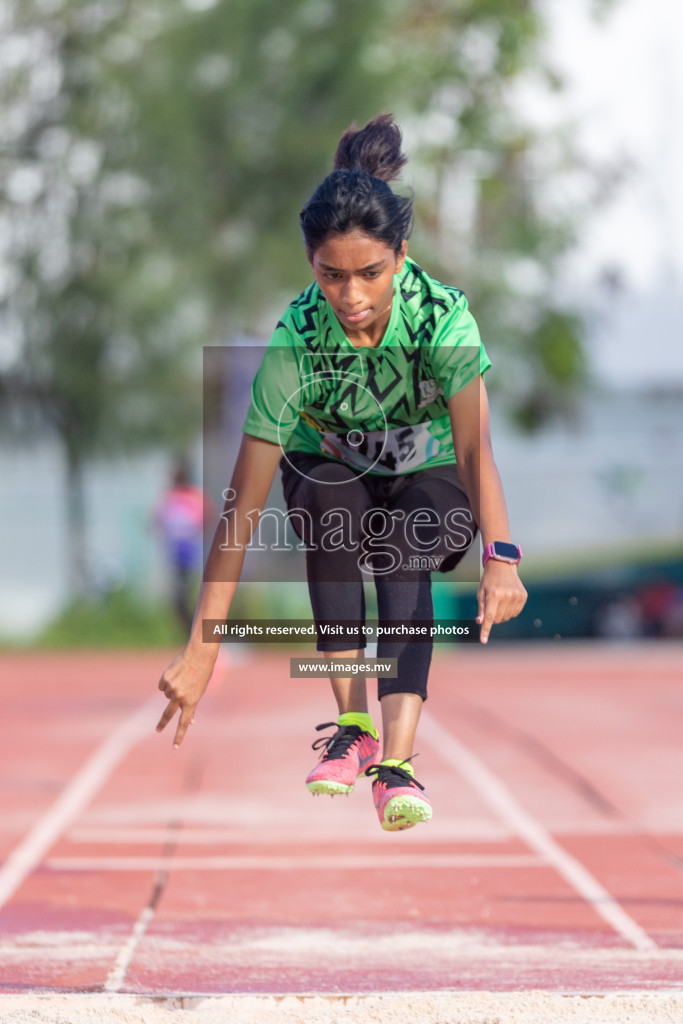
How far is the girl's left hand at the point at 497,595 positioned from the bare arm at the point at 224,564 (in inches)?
27.1

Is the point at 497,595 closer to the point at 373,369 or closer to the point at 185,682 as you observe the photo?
the point at 373,369

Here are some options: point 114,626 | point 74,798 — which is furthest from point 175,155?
point 74,798

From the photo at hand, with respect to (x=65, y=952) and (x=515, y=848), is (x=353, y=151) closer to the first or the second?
(x=65, y=952)

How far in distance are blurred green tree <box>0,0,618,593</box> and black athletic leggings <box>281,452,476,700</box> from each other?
14.6m

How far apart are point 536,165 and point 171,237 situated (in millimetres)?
6478

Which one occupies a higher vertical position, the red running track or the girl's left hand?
the girl's left hand

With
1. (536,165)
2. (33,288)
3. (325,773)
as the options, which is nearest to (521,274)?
(536,165)

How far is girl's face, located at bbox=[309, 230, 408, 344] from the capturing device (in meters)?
3.77

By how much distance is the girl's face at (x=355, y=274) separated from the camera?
377 centimetres

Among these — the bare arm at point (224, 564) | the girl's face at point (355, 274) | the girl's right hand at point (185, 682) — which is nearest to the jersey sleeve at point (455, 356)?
the girl's face at point (355, 274)

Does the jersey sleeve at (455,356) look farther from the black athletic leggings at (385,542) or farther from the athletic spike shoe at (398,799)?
the athletic spike shoe at (398,799)

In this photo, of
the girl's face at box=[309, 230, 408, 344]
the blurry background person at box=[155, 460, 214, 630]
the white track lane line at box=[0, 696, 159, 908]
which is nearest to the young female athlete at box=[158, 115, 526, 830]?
the girl's face at box=[309, 230, 408, 344]

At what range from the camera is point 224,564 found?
395 cm

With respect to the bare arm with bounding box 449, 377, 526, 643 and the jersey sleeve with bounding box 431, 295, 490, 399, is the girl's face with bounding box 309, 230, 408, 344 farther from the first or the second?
the bare arm with bounding box 449, 377, 526, 643
